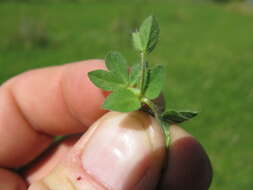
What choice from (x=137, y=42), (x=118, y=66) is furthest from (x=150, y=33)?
(x=118, y=66)

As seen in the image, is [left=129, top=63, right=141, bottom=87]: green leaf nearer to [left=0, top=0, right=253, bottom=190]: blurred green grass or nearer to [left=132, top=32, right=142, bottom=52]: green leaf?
[left=132, top=32, right=142, bottom=52]: green leaf

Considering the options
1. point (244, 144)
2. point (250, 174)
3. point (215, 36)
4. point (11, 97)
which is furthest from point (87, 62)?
point (215, 36)

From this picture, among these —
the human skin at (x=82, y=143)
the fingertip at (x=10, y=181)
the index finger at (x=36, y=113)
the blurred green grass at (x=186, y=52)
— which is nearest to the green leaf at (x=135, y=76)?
the human skin at (x=82, y=143)

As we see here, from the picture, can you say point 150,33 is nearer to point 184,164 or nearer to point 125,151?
point 125,151

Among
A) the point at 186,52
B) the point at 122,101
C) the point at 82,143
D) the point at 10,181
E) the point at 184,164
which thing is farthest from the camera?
the point at 186,52

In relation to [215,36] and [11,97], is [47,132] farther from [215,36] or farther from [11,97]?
[215,36]

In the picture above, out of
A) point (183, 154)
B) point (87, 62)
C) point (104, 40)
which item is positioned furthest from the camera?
point (104, 40)
